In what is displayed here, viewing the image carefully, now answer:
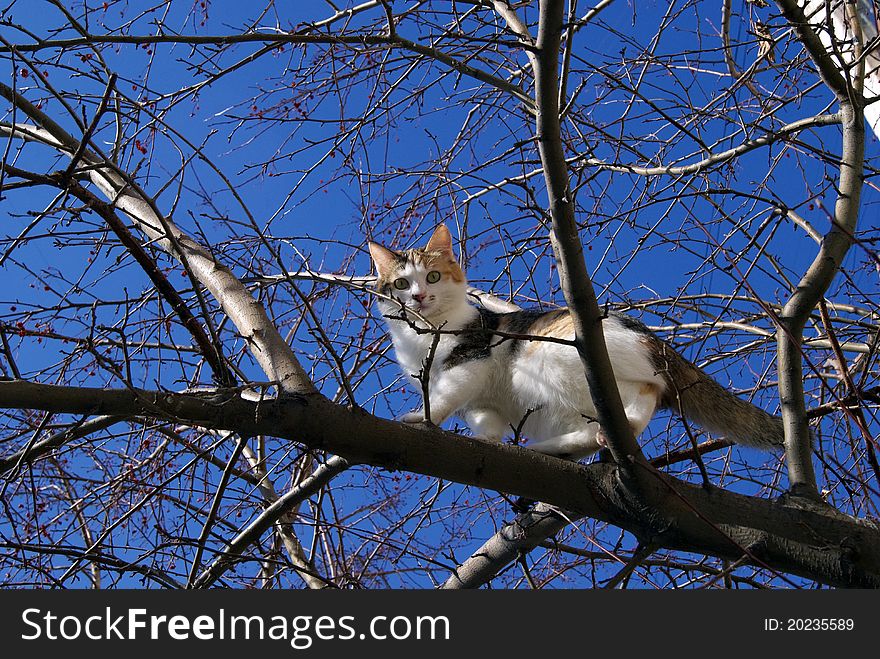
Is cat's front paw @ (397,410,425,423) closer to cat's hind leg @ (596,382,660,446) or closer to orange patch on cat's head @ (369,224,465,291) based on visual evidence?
cat's hind leg @ (596,382,660,446)

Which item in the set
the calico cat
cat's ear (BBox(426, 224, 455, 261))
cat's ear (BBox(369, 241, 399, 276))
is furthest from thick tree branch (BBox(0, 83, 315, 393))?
cat's ear (BBox(426, 224, 455, 261))

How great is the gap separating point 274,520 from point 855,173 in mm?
2439

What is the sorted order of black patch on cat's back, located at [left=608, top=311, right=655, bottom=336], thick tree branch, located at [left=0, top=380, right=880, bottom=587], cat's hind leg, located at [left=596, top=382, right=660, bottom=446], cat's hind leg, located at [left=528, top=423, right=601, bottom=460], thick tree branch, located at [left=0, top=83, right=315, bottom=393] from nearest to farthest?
thick tree branch, located at [left=0, top=380, right=880, bottom=587] → thick tree branch, located at [left=0, top=83, right=315, bottom=393] → cat's hind leg, located at [left=528, top=423, right=601, bottom=460] → cat's hind leg, located at [left=596, top=382, right=660, bottom=446] → black patch on cat's back, located at [left=608, top=311, right=655, bottom=336]

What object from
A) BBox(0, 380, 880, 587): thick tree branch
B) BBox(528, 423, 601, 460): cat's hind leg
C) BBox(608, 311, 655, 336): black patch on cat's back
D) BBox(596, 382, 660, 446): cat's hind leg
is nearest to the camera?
BBox(0, 380, 880, 587): thick tree branch

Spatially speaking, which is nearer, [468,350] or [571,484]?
[571,484]

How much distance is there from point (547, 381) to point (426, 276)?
92cm

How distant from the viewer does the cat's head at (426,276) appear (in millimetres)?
3836

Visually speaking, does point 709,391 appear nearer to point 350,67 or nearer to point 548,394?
point 548,394

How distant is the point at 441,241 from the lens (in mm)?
4086

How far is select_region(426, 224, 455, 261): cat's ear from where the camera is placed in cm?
406

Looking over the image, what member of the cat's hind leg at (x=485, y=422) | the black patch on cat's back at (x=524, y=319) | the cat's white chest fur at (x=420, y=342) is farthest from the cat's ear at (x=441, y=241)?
the cat's hind leg at (x=485, y=422)

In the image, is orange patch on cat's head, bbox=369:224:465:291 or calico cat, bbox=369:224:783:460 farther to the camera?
orange patch on cat's head, bbox=369:224:465:291

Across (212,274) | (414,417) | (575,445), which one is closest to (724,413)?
(575,445)

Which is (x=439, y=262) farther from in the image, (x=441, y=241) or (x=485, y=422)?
(x=485, y=422)
